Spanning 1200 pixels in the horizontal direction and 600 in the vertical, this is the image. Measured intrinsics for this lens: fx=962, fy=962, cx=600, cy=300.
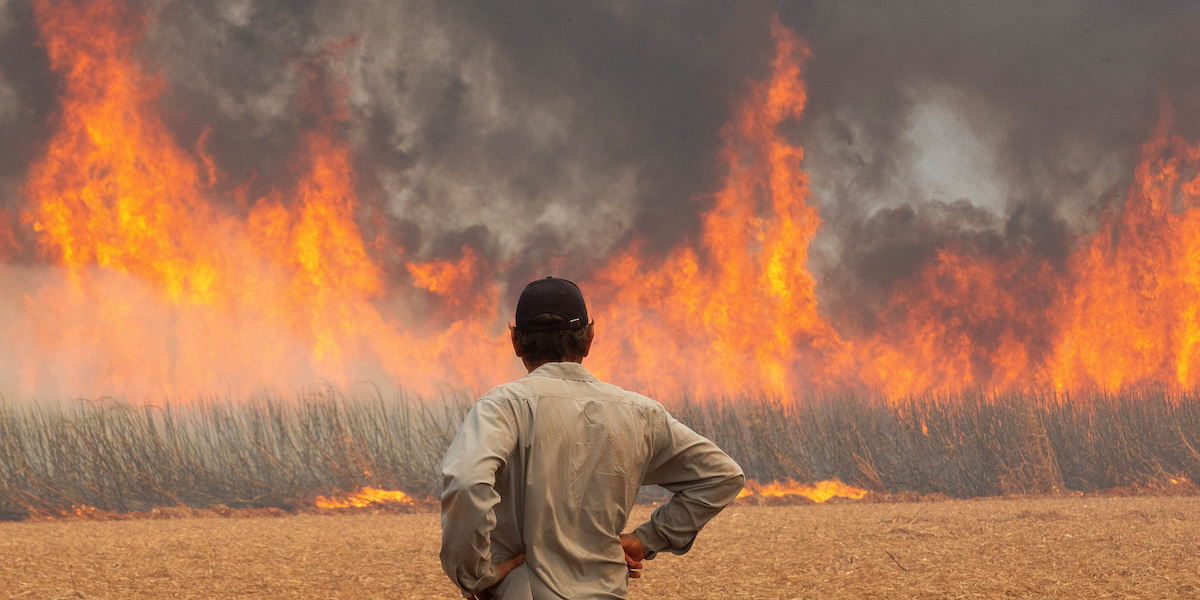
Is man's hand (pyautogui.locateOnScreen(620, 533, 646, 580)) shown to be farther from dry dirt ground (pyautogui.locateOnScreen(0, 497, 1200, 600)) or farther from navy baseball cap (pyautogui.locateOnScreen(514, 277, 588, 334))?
dry dirt ground (pyautogui.locateOnScreen(0, 497, 1200, 600))

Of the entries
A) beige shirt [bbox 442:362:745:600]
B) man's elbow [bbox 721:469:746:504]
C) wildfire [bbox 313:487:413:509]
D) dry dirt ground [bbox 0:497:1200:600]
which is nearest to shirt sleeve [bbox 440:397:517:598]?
beige shirt [bbox 442:362:745:600]

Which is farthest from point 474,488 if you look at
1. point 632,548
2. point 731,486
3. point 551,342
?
point 731,486

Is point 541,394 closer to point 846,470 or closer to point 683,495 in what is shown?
point 683,495

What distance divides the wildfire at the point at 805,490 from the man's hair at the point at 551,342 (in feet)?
36.8

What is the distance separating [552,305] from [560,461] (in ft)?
1.04

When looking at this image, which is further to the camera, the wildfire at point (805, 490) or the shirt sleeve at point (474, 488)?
the wildfire at point (805, 490)

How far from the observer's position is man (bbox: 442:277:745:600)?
1882 mm

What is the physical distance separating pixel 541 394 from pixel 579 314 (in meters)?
A: 0.19

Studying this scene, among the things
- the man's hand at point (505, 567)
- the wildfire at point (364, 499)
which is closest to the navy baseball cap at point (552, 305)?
the man's hand at point (505, 567)

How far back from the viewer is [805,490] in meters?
13.1

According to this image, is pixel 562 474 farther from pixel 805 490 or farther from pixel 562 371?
pixel 805 490

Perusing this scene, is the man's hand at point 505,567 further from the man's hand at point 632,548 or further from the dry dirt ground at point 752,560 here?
the dry dirt ground at point 752,560

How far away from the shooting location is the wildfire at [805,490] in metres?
12.8

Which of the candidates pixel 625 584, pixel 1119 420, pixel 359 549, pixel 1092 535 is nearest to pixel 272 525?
pixel 359 549
